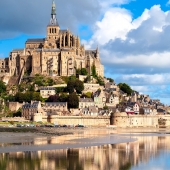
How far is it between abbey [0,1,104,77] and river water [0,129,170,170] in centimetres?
4515

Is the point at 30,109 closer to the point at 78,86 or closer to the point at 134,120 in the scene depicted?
the point at 78,86

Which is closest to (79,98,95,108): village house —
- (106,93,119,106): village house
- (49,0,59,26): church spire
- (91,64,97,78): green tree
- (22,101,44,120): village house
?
(106,93,119,106): village house

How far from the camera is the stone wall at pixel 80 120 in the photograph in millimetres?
65375

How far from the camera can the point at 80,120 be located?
67.7 meters

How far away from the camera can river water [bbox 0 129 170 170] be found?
27.5 meters

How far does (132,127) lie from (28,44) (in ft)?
102

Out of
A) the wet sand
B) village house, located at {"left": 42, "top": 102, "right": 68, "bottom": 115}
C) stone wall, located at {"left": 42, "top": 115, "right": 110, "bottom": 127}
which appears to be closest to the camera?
the wet sand

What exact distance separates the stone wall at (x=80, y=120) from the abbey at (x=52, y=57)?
15.9 metres

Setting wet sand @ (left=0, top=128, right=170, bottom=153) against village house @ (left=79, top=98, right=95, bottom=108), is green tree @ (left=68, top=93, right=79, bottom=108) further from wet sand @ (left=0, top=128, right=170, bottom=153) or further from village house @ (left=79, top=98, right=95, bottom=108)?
wet sand @ (left=0, top=128, right=170, bottom=153)

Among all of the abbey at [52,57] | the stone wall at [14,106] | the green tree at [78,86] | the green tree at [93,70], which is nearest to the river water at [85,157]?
the stone wall at [14,106]

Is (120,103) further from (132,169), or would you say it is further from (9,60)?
(132,169)

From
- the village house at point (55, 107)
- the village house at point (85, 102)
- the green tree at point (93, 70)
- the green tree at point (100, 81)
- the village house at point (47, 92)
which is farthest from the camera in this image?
the green tree at point (93, 70)

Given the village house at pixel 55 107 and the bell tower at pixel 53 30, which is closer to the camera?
the village house at pixel 55 107

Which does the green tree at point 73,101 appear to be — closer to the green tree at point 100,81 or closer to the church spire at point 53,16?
the green tree at point 100,81
